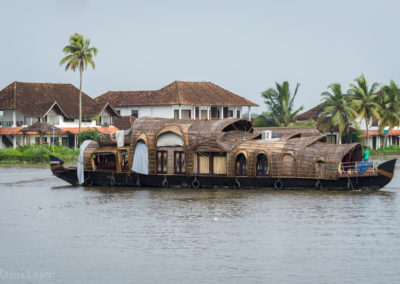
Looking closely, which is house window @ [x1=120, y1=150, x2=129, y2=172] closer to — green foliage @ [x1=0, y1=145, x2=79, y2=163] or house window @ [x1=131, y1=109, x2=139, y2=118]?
green foliage @ [x1=0, y1=145, x2=79, y2=163]

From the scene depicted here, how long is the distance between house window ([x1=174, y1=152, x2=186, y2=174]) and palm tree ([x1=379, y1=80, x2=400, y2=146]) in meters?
39.3

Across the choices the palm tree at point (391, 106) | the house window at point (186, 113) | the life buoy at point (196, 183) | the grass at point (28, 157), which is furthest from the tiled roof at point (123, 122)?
the life buoy at point (196, 183)

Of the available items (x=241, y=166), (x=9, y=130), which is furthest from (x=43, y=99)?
(x=241, y=166)

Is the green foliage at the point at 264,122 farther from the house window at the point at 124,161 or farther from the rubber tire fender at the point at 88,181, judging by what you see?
the house window at the point at 124,161

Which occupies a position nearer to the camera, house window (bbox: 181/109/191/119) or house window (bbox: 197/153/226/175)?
house window (bbox: 197/153/226/175)

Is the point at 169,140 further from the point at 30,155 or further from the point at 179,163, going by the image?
the point at 30,155

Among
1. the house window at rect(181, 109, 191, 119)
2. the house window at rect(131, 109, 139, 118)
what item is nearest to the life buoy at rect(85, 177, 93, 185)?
the house window at rect(181, 109, 191, 119)

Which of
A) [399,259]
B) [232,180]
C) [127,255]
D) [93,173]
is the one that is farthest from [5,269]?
[93,173]

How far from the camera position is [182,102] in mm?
71625

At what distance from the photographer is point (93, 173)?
37.5m

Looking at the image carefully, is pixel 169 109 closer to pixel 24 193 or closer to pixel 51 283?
pixel 24 193

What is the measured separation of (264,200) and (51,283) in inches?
583

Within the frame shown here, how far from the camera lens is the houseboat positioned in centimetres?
3200

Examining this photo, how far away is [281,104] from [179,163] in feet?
98.4
